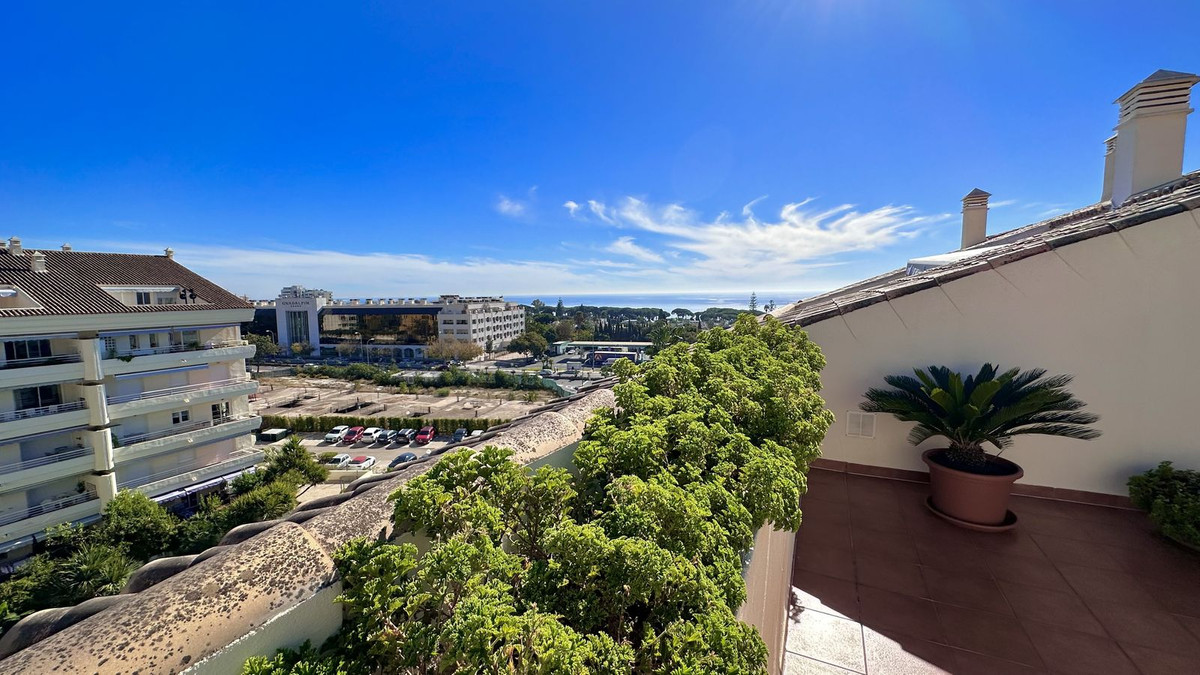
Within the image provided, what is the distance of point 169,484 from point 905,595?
20.6m

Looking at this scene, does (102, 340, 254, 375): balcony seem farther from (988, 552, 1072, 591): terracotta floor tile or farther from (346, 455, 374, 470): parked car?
(988, 552, 1072, 591): terracotta floor tile

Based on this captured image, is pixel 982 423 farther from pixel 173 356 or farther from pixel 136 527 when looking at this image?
pixel 173 356

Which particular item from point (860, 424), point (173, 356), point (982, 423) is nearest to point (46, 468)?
point (173, 356)

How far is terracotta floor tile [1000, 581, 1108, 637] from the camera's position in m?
2.93

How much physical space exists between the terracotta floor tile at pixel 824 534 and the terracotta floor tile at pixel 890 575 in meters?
0.21

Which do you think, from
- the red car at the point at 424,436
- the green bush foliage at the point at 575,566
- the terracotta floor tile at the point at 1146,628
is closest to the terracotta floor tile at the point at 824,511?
the terracotta floor tile at the point at 1146,628

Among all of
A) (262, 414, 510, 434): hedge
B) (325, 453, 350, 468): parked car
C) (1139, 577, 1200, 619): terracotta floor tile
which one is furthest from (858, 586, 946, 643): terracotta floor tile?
(262, 414, 510, 434): hedge

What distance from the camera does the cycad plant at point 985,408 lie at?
394cm

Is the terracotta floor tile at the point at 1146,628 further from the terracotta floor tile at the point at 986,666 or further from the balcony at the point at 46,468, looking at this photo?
the balcony at the point at 46,468

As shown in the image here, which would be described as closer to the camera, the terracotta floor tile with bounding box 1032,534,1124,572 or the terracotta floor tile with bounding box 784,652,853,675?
the terracotta floor tile with bounding box 784,652,853,675

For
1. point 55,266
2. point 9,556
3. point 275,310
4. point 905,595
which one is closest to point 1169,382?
point 905,595

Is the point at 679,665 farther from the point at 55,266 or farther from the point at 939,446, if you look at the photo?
the point at 55,266

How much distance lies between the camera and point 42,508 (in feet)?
40.1

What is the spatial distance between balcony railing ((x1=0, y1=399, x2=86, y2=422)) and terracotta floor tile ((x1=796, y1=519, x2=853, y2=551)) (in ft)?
63.4
